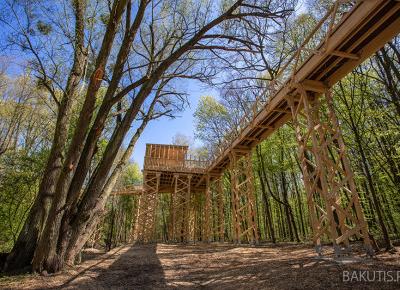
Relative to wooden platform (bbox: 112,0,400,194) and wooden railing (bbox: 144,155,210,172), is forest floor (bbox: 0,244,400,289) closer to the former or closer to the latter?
wooden platform (bbox: 112,0,400,194)

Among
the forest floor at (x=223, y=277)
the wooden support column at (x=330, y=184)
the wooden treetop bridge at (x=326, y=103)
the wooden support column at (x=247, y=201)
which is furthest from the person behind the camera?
the wooden support column at (x=247, y=201)

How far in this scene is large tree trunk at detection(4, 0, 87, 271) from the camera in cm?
560

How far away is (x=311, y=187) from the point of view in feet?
22.5

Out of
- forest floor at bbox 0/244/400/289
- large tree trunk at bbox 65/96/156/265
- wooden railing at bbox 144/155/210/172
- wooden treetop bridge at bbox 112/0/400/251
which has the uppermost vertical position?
wooden railing at bbox 144/155/210/172

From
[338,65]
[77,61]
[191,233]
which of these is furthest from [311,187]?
[191,233]

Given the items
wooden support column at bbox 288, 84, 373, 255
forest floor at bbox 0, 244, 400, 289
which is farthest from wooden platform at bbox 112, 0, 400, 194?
forest floor at bbox 0, 244, 400, 289

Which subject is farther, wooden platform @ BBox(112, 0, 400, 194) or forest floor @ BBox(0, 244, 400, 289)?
wooden platform @ BBox(112, 0, 400, 194)

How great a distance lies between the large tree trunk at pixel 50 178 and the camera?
18.4 ft

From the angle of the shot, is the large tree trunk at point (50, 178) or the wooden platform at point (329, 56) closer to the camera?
the wooden platform at point (329, 56)

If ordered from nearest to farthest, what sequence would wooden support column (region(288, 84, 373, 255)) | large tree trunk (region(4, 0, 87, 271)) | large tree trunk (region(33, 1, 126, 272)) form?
large tree trunk (region(33, 1, 126, 272)) → large tree trunk (region(4, 0, 87, 271)) → wooden support column (region(288, 84, 373, 255))

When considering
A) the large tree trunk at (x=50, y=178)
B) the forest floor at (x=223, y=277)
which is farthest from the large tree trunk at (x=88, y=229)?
the large tree trunk at (x=50, y=178)

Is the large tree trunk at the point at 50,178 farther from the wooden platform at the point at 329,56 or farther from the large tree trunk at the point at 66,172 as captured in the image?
the wooden platform at the point at 329,56

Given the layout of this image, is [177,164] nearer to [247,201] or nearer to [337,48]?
[247,201]

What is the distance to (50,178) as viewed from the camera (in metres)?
5.98
